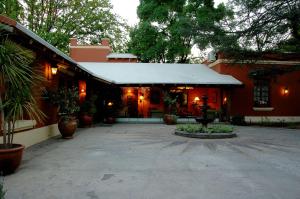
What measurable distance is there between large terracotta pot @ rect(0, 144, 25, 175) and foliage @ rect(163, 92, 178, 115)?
12588mm

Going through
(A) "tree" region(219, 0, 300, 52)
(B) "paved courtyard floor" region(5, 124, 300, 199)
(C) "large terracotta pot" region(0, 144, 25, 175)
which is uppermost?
(A) "tree" region(219, 0, 300, 52)

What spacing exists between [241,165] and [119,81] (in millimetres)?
12895

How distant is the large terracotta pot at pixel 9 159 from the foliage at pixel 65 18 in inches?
788

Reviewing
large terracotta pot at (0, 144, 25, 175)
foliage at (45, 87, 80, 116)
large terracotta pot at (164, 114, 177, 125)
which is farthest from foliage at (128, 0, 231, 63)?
large terracotta pot at (0, 144, 25, 175)

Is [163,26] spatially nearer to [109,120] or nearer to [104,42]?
[104,42]

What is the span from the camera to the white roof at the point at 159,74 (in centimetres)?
1856

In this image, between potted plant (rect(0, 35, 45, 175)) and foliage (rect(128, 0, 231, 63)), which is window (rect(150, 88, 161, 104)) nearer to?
foliage (rect(128, 0, 231, 63))

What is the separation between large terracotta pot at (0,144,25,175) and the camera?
5316mm

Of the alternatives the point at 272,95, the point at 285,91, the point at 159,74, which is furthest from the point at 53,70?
the point at 285,91

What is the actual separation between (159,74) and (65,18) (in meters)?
12.1

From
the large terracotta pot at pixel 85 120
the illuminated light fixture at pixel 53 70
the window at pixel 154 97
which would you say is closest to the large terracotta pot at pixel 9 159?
the illuminated light fixture at pixel 53 70

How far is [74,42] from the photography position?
2745cm

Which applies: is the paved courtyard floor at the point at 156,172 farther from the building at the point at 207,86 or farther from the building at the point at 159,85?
the building at the point at 159,85

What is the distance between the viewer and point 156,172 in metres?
5.86
